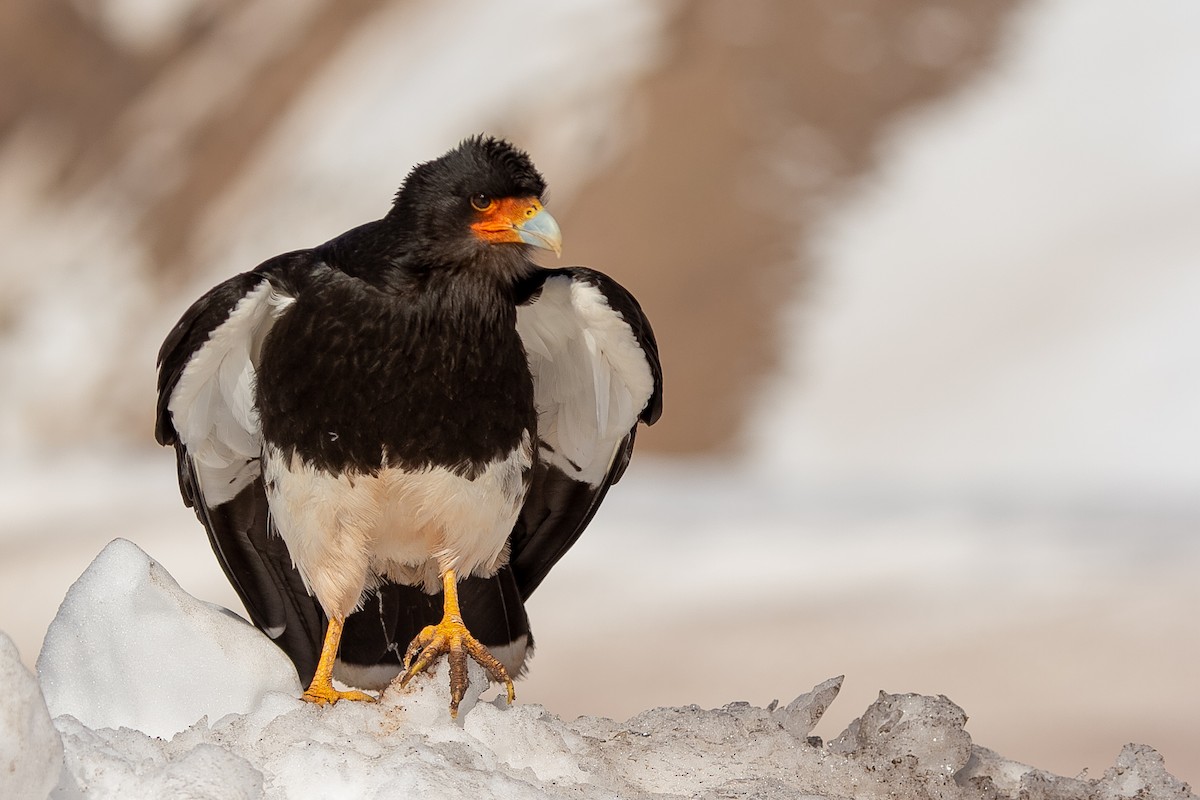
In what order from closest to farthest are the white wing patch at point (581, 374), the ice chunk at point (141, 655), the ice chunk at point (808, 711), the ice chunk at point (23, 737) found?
1. the ice chunk at point (23, 737)
2. the ice chunk at point (141, 655)
3. the ice chunk at point (808, 711)
4. the white wing patch at point (581, 374)

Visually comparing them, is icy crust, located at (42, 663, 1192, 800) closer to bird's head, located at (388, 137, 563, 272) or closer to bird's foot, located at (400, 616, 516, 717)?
bird's foot, located at (400, 616, 516, 717)

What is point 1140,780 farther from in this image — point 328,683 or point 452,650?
point 328,683

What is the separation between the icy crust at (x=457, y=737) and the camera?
3836 mm

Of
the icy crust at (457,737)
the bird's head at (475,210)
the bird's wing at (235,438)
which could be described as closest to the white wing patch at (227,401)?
the bird's wing at (235,438)

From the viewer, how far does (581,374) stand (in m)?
5.89

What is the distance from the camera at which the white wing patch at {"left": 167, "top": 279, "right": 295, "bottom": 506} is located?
5230 millimetres

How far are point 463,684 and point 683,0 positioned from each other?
→ 68.2ft

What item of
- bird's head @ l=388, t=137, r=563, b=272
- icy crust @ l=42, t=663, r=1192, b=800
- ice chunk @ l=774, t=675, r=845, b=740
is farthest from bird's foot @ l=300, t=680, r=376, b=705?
bird's head @ l=388, t=137, r=563, b=272

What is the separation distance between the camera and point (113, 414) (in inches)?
837

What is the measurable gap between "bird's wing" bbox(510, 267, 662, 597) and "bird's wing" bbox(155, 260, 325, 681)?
95 centimetres

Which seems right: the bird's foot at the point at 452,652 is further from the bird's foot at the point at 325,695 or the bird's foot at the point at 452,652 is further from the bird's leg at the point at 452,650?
the bird's foot at the point at 325,695

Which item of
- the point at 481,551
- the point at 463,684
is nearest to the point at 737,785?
the point at 463,684

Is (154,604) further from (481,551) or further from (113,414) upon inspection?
(113,414)

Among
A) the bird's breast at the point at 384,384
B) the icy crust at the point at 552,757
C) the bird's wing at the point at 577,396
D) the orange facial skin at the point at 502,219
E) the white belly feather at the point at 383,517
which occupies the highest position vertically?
the orange facial skin at the point at 502,219
